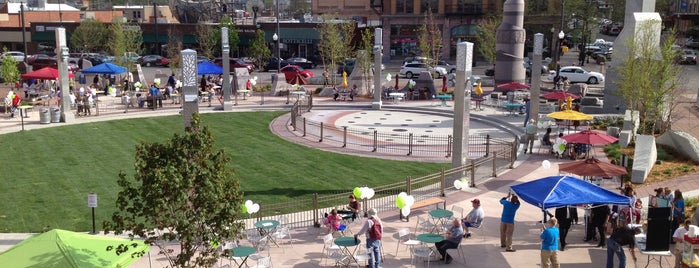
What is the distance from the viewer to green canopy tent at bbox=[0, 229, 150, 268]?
10898 millimetres

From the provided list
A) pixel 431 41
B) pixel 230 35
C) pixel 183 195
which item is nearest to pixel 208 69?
pixel 431 41

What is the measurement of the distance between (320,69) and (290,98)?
25.1 meters

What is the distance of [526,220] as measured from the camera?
59.8 ft

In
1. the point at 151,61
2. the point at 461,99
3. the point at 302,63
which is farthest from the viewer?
the point at 151,61

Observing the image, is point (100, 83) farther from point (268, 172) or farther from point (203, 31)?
point (268, 172)

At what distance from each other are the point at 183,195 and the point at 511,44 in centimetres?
3616

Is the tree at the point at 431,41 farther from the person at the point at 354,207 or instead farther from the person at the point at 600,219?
the person at the point at 600,219

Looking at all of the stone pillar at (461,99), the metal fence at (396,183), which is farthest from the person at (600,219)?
the stone pillar at (461,99)

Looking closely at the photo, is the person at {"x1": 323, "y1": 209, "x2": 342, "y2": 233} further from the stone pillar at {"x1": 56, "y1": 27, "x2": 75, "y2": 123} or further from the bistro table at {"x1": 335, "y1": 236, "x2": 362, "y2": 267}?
the stone pillar at {"x1": 56, "y1": 27, "x2": 75, "y2": 123}

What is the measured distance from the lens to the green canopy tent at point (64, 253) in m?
10.9

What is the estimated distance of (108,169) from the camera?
23.3m

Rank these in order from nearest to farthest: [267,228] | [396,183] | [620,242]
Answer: [620,242], [267,228], [396,183]

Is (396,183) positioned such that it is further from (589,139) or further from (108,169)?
(108,169)

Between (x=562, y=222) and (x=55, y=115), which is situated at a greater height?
(x=55, y=115)
